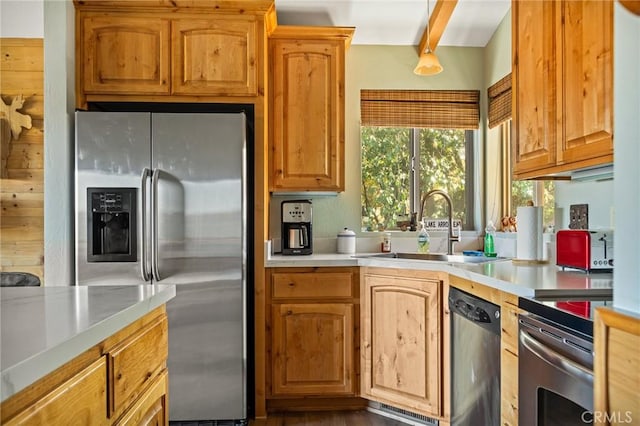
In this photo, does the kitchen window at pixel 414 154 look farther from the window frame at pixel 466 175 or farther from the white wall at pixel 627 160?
the white wall at pixel 627 160

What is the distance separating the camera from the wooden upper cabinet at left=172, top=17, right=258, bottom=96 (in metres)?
2.50

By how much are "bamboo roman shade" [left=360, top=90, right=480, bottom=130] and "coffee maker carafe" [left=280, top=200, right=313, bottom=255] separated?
832 millimetres

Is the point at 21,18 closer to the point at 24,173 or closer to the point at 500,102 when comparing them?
the point at 24,173

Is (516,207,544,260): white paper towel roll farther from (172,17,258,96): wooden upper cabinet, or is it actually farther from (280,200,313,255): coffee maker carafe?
(172,17,258,96): wooden upper cabinet

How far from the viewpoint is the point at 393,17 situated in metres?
3.04

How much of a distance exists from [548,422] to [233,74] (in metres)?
2.20

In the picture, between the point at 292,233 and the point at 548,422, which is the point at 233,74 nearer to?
the point at 292,233

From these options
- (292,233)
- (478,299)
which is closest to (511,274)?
(478,299)

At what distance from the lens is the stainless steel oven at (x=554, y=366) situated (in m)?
1.11

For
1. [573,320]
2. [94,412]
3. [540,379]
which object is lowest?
[540,379]

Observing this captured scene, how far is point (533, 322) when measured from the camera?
1.35 meters

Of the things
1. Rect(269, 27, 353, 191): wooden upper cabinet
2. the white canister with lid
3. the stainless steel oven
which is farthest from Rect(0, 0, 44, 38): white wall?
the stainless steel oven

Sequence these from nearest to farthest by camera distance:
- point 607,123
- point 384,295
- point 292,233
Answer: point 607,123 < point 384,295 < point 292,233

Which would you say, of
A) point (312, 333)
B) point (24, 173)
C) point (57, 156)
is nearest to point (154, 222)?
point (57, 156)
